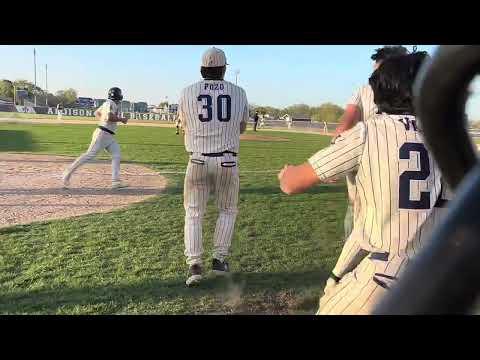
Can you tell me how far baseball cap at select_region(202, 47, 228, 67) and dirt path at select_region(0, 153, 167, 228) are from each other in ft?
11.4

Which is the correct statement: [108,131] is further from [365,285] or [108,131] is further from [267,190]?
[365,285]

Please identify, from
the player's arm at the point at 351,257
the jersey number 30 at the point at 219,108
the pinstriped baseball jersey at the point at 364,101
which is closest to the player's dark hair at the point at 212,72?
the jersey number 30 at the point at 219,108

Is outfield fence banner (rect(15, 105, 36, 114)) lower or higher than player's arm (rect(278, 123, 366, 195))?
higher

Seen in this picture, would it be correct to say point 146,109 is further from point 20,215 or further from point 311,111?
point 20,215

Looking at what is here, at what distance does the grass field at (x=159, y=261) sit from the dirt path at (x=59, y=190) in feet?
1.53

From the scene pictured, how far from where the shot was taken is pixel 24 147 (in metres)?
16.0

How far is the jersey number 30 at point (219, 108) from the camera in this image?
13.9 feet

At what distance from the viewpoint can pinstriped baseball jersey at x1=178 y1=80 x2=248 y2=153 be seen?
14.0ft

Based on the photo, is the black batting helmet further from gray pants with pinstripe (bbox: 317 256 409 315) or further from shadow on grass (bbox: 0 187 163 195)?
gray pants with pinstripe (bbox: 317 256 409 315)

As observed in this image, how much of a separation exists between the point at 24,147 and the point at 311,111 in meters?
28.8

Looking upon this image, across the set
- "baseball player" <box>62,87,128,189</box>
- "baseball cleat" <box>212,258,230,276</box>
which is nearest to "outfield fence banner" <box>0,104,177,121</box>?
"baseball player" <box>62,87,128,189</box>

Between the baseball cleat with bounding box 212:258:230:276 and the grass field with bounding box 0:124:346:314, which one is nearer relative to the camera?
the grass field with bounding box 0:124:346:314

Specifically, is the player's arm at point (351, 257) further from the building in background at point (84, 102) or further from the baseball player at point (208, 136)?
the building in background at point (84, 102)

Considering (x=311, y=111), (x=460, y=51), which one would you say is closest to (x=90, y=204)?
(x=460, y=51)
